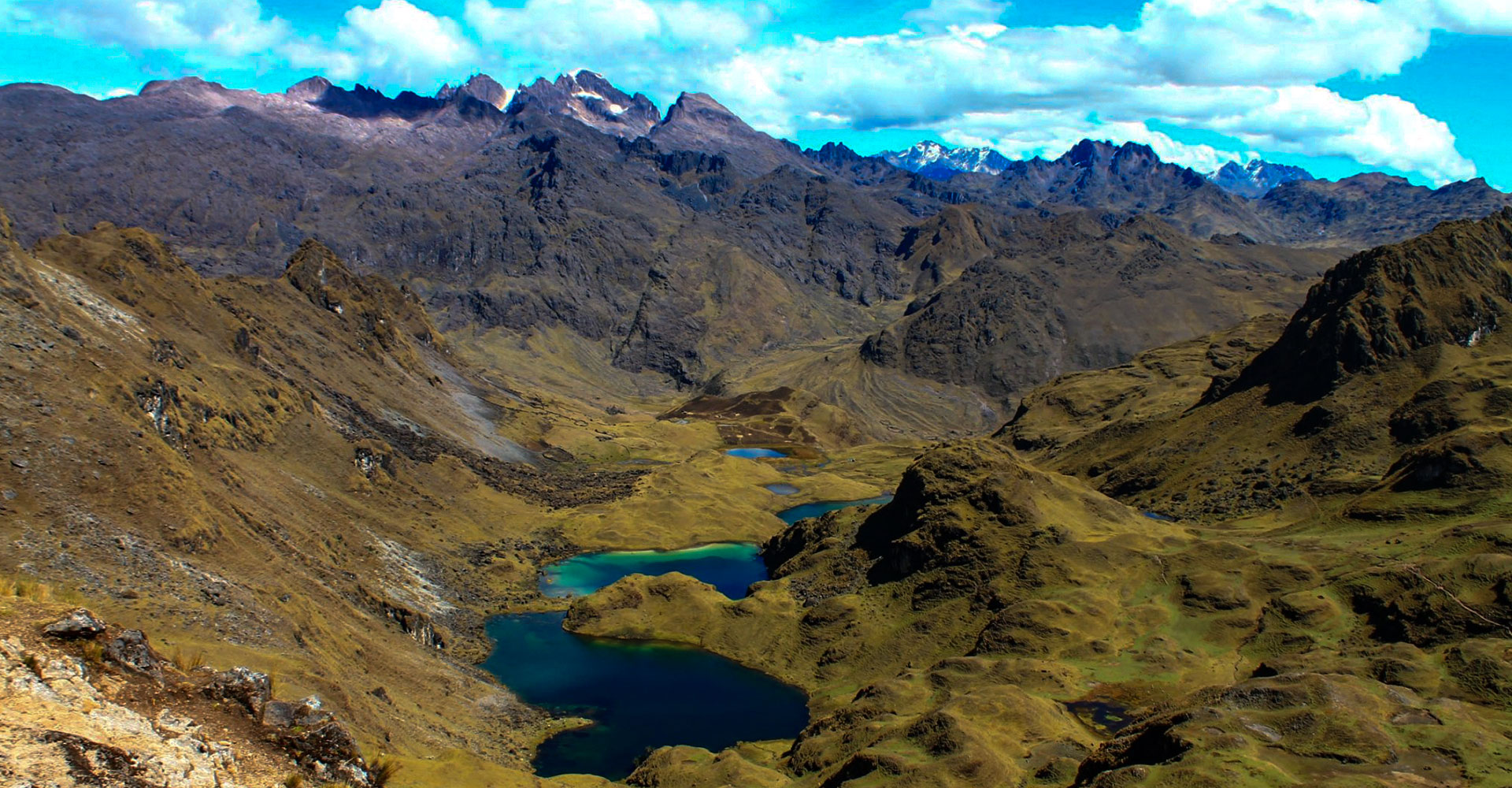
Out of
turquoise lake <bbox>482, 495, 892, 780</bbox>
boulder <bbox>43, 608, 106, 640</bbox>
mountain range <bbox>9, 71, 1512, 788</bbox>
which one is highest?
boulder <bbox>43, 608, 106, 640</bbox>

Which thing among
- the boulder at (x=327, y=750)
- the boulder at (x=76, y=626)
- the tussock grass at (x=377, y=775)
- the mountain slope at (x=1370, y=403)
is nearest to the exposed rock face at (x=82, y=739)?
the boulder at (x=76, y=626)

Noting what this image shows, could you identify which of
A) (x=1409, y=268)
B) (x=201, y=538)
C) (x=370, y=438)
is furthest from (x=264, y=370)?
(x=1409, y=268)

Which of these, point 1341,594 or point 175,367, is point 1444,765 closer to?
point 1341,594

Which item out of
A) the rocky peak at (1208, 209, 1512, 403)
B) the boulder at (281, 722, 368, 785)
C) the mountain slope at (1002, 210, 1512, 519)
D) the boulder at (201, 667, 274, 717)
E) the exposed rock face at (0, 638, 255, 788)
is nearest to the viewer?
the exposed rock face at (0, 638, 255, 788)

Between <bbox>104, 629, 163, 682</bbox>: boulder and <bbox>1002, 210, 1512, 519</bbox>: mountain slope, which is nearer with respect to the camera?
<bbox>104, 629, 163, 682</bbox>: boulder

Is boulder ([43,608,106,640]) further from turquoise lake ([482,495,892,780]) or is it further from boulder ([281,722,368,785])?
turquoise lake ([482,495,892,780])

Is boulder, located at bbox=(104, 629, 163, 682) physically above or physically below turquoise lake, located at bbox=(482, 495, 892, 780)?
above

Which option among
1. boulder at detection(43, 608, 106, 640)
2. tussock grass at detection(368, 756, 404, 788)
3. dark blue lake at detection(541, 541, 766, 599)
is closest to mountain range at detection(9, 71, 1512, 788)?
boulder at detection(43, 608, 106, 640)
